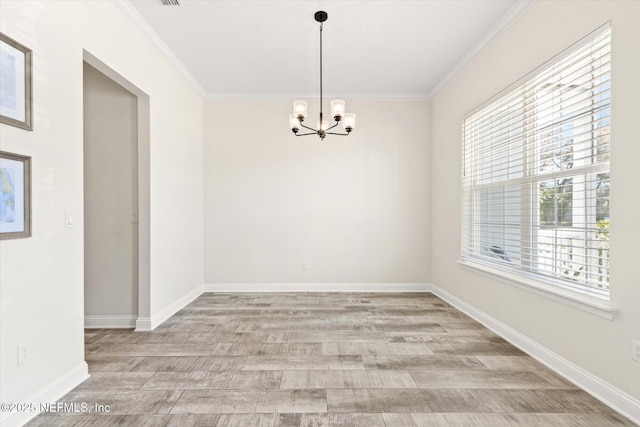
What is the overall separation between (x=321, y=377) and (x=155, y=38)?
362 centimetres

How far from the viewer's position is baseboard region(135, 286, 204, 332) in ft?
11.5

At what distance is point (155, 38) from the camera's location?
11.5ft

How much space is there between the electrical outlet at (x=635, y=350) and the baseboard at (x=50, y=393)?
353 centimetres

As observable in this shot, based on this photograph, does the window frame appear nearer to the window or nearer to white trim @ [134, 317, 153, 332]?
the window

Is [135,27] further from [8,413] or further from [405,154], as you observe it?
[405,154]

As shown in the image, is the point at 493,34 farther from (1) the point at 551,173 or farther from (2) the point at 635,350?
(2) the point at 635,350

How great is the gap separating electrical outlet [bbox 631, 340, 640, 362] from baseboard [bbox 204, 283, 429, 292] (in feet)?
10.6

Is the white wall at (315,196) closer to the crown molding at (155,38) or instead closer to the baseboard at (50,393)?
the crown molding at (155,38)

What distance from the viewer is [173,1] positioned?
2.90 m

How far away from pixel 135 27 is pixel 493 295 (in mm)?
4375

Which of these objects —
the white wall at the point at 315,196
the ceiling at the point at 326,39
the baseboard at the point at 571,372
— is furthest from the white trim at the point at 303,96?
the baseboard at the point at 571,372

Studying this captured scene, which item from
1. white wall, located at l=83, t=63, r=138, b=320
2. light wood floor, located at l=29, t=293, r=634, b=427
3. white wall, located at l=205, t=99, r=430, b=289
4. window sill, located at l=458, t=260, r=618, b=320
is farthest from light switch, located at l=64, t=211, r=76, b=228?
window sill, located at l=458, t=260, r=618, b=320

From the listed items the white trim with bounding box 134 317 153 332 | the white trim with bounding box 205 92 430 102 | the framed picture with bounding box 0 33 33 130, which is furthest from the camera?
the white trim with bounding box 205 92 430 102

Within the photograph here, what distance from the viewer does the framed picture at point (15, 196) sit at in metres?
1.82
